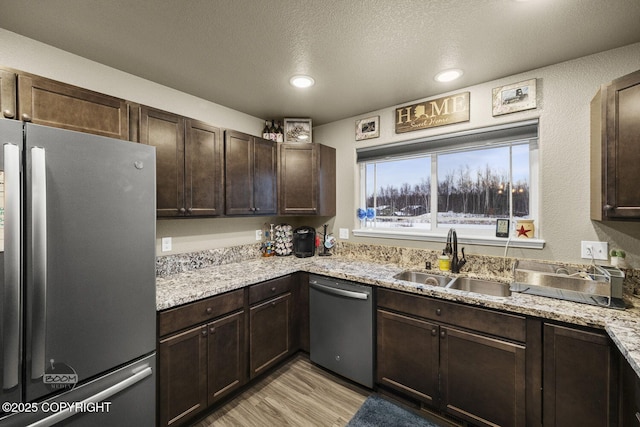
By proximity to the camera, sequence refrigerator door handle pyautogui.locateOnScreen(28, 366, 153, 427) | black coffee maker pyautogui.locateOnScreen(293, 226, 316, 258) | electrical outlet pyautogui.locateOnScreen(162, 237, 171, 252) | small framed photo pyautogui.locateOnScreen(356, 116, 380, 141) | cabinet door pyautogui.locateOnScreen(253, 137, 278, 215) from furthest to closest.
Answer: black coffee maker pyautogui.locateOnScreen(293, 226, 316, 258) → small framed photo pyautogui.locateOnScreen(356, 116, 380, 141) → cabinet door pyautogui.locateOnScreen(253, 137, 278, 215) → electrical outlet pyautogui.locateOnScreen(162, 237, 171, 252) → refrigerator door handle pyautogui.locateOnScreen(28, 366, 153, 427)

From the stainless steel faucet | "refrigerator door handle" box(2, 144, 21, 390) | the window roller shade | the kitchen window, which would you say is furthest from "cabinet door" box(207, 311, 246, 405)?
the window roller shade

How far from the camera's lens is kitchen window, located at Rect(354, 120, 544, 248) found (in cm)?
212

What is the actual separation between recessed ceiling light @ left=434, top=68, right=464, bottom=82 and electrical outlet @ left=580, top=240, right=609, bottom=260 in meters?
1.46

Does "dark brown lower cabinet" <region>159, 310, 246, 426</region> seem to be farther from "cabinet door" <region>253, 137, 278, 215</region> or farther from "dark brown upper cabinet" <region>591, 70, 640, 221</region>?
"dark brown upper cabinet" <region>591, 70, 640, 221</region>

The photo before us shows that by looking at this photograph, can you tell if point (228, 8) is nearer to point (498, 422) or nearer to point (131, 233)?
point (131, 233)

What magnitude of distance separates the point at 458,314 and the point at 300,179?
6.09 feet

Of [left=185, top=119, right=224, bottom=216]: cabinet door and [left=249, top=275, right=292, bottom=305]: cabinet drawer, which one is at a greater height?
[left=185, top=119, right=224, bottom=216]: cabinet door

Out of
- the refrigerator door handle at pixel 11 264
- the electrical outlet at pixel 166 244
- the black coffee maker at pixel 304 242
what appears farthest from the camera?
the black coffee maker at pixel 304 242

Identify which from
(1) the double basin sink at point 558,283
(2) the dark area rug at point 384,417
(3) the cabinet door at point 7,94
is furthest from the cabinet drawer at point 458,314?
(3) the cabinet door at point 7,94

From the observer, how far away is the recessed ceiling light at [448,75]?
1.97m

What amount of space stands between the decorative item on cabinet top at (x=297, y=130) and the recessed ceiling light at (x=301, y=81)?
0.76 meters

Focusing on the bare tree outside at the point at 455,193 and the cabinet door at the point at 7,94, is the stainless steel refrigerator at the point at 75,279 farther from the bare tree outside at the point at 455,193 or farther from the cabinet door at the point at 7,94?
the bare tree outside at the point at 455,193

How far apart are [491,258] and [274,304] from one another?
1.80 m

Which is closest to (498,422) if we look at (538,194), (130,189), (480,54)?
(538,194)
